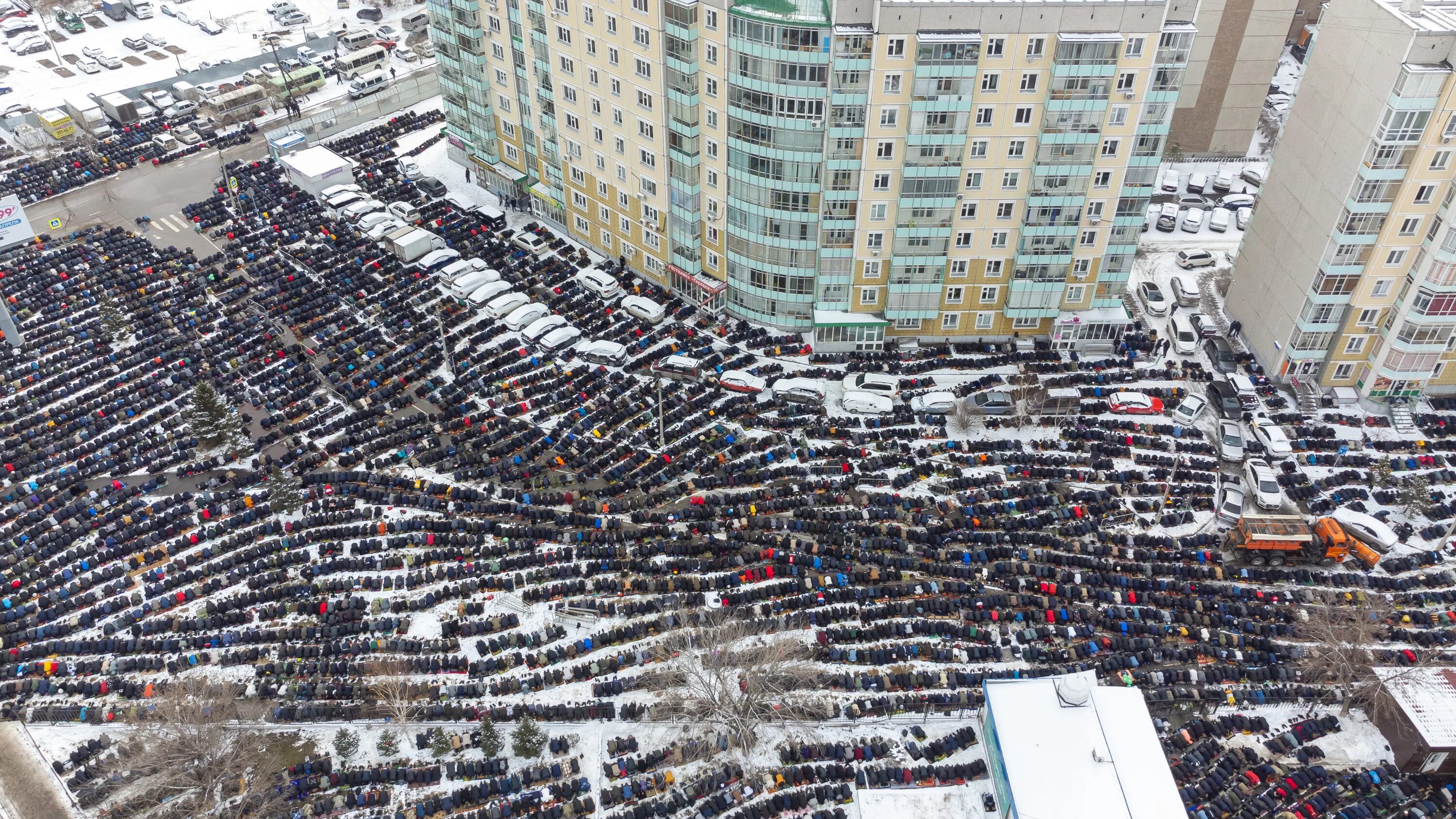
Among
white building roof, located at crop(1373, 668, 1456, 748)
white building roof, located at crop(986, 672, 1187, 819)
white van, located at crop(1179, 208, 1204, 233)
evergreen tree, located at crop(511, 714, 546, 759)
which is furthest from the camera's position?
white van, located at crop(1179, 208, 1204, 233)

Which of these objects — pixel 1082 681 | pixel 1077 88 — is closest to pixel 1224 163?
pixel 1077 88

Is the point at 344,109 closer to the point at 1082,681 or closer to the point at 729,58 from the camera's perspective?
the point at 729,58

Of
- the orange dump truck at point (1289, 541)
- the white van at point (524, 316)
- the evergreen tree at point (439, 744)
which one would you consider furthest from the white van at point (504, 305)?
the orange dump truck at point (1289, 541)

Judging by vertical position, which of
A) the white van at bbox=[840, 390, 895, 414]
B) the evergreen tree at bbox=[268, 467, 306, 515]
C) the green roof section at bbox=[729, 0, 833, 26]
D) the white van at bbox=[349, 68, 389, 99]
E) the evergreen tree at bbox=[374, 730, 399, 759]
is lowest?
the evergreen tree at bbox=[374, 730, 399, 759]

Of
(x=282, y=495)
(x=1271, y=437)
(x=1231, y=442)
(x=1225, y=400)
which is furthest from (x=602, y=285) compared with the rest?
(x=1271, y=437)

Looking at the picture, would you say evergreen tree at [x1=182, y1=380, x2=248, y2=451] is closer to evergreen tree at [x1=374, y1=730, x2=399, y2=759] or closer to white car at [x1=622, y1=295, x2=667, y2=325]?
evergreen tree at [x1=374, y1=730, x2=399, y2=759]

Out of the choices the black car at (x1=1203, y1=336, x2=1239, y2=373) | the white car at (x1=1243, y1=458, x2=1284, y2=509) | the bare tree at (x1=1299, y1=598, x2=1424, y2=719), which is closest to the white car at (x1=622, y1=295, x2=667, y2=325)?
the black car at (x1=1203, y1=336, x2=1239, y2=373)

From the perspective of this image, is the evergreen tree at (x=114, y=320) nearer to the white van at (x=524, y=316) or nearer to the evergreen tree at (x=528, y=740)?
the white van at (x=524, y=316)
